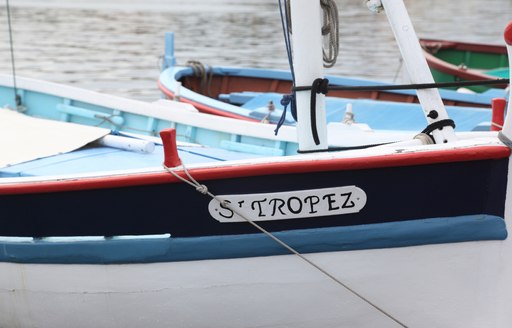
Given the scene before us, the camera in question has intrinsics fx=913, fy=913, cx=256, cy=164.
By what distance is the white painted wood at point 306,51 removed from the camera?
17.5ft

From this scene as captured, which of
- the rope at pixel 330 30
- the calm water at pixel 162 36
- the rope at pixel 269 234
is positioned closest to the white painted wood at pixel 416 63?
the rope at pixel 330 30

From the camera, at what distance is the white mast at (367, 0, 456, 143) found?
214 inches

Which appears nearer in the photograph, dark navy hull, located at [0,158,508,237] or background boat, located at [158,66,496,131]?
dark navy hull, located at [0,158,508,237]

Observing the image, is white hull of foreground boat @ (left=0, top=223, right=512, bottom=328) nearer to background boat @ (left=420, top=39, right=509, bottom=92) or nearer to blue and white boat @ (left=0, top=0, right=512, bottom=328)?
blue and white boat @ (left=0, top=0, right=512, bottom=328)

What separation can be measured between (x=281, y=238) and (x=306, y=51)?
3.63ft

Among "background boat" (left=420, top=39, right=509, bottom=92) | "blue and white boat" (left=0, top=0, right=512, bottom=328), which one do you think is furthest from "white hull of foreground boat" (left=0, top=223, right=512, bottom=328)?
"background boat" (left=420, top=39, right=509, bottom=92)

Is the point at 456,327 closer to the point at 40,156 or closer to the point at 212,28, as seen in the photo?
the point at 40,156

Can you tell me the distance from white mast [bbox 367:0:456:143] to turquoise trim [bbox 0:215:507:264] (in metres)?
0.60

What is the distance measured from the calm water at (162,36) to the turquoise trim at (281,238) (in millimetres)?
11174

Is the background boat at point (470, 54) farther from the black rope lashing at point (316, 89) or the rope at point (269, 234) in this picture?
the rope at point (269, 234)

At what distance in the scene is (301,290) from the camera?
5305 millimetres

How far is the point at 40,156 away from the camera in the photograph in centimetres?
643

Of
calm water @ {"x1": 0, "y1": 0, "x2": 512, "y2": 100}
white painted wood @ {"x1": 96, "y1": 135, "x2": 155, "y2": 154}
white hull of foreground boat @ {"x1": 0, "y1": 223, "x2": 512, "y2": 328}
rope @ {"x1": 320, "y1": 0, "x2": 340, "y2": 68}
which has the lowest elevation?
calm water @ {"x1": 0, "y1": 0, "x2": 512, "y2": 100}

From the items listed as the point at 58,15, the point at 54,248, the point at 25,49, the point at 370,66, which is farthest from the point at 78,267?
the point at 58,15
